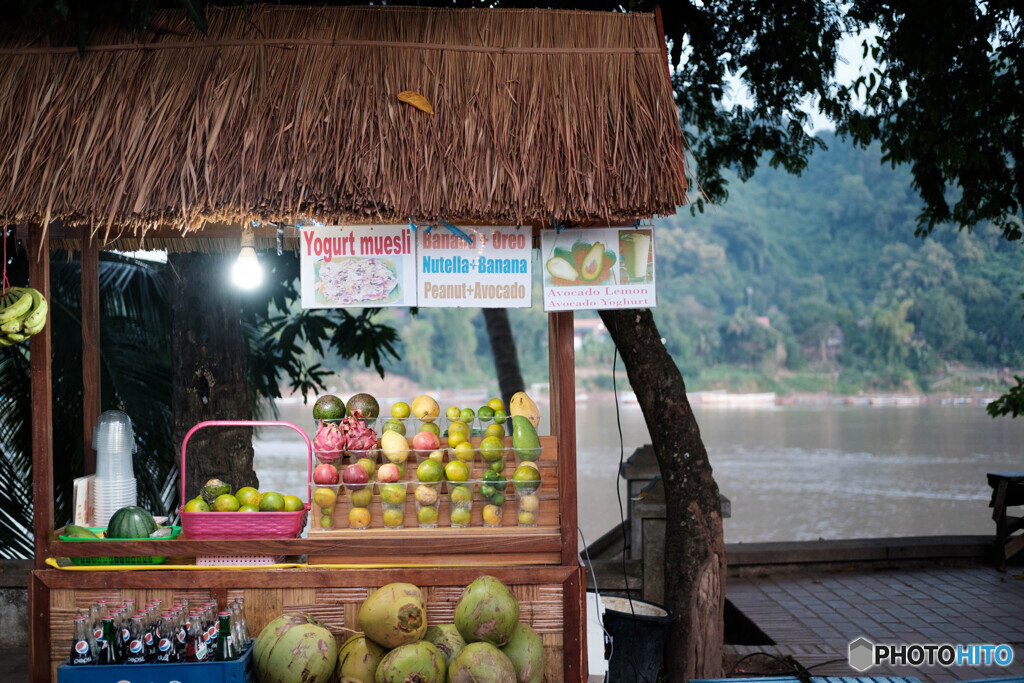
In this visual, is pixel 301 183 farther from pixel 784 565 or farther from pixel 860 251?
pixel 860 251

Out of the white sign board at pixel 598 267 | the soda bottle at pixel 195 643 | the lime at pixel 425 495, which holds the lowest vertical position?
the soda bottle at pixel 195 643

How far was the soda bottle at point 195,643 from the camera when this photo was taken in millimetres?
3174

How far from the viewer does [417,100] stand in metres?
3.54

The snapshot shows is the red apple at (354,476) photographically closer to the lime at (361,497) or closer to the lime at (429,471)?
the lime at (361,497)


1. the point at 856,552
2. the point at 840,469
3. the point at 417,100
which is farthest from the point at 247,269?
the point at 840,469

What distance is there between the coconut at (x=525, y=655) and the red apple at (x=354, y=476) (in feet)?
2.99

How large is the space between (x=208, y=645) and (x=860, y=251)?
153 feet

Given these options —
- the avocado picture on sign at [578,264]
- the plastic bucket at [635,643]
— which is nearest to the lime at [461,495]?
the avocado picture on sign at [578,264]

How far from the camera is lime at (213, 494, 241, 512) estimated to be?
3654 millimetres

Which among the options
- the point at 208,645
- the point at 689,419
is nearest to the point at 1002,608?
the point at 689,419

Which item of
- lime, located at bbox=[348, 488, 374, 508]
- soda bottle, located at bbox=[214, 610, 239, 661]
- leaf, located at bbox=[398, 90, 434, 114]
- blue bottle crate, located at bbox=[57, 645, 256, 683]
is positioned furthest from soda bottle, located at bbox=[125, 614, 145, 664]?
leaf, located at bbox=[398, 90, 434, 114]

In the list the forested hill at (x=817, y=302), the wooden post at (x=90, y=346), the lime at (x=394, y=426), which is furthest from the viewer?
the forested hill at (x=817, y=302)

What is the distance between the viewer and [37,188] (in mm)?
3459

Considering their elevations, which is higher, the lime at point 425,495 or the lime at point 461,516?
the lime at point 425,495
